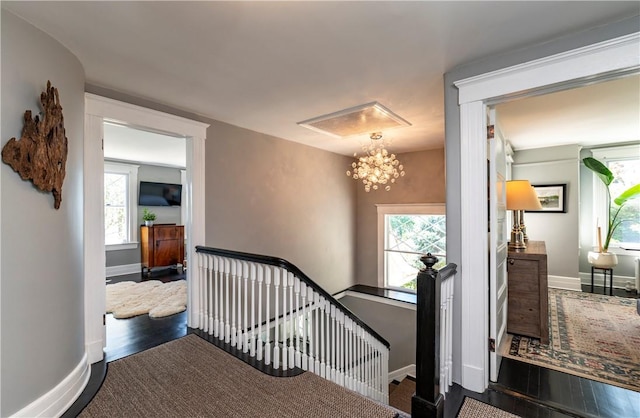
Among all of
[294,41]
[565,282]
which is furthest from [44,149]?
[565,282]

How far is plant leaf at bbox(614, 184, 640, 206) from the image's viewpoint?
425cm

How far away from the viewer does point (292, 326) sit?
7.61 feet

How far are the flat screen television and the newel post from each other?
6443mm

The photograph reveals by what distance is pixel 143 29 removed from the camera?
168 cm

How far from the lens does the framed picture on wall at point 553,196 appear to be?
15.3 ft

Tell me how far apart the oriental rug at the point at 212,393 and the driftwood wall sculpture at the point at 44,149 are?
54.4 inches

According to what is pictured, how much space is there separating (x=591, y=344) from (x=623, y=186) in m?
3.68

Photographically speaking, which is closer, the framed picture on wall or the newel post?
the newel post

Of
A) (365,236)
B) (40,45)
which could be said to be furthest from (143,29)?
(365,236)

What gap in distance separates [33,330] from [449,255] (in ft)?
9.07

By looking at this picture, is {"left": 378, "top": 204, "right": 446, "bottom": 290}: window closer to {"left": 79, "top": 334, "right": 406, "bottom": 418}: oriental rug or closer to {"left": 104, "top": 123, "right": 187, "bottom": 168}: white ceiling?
{"left": 79, "top": 334, "right": 406, "bottom": 418}: oriental rug

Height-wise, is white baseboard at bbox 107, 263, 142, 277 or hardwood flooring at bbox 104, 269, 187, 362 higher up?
white baseboard at bbox 107, 263, 142, 277

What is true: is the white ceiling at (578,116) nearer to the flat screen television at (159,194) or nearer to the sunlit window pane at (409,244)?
the sunlit window pane at (409,244)

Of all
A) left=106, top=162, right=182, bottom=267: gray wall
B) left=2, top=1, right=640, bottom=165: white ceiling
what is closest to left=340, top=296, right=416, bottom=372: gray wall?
left=2, top=1, right=640, bottom=165: white ceiling
